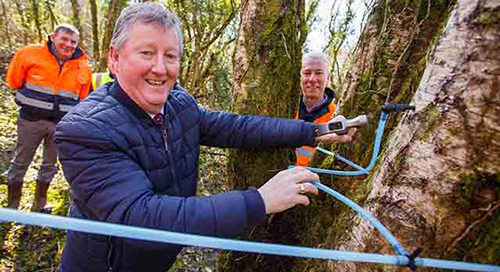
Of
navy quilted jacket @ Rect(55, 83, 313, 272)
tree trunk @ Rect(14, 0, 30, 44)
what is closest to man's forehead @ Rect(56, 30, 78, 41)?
navy quilted jacket @ Rect(55, 83, 313, 272)

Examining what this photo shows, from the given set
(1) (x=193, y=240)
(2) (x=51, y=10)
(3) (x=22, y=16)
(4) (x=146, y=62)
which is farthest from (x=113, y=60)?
(3) (x=22, y=16)

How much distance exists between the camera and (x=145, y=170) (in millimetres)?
1468

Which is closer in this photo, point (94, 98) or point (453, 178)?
point (453, 178)

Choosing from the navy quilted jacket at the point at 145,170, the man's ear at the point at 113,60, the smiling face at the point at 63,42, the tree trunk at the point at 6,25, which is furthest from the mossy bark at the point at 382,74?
the tree trunk at the point at 6,25

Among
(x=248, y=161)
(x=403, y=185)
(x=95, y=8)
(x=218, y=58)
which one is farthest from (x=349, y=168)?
(x=95, y=8)

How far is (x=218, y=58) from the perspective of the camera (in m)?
7.79

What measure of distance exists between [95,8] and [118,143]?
9758mm

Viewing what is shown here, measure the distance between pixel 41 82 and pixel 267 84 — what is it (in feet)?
9.94

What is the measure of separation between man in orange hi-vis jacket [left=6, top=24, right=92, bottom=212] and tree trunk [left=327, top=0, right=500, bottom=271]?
3866mm

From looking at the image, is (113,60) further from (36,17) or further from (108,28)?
(36,17)

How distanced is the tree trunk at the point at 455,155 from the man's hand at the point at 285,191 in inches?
12.9

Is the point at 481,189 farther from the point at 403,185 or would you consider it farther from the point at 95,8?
the point at 95,8

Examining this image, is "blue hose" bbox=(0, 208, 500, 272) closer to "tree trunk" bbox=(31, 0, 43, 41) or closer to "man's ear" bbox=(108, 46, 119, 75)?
"man's ear" bbox=(108, 46, 119, 75)

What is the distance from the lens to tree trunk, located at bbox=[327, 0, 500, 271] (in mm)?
938
